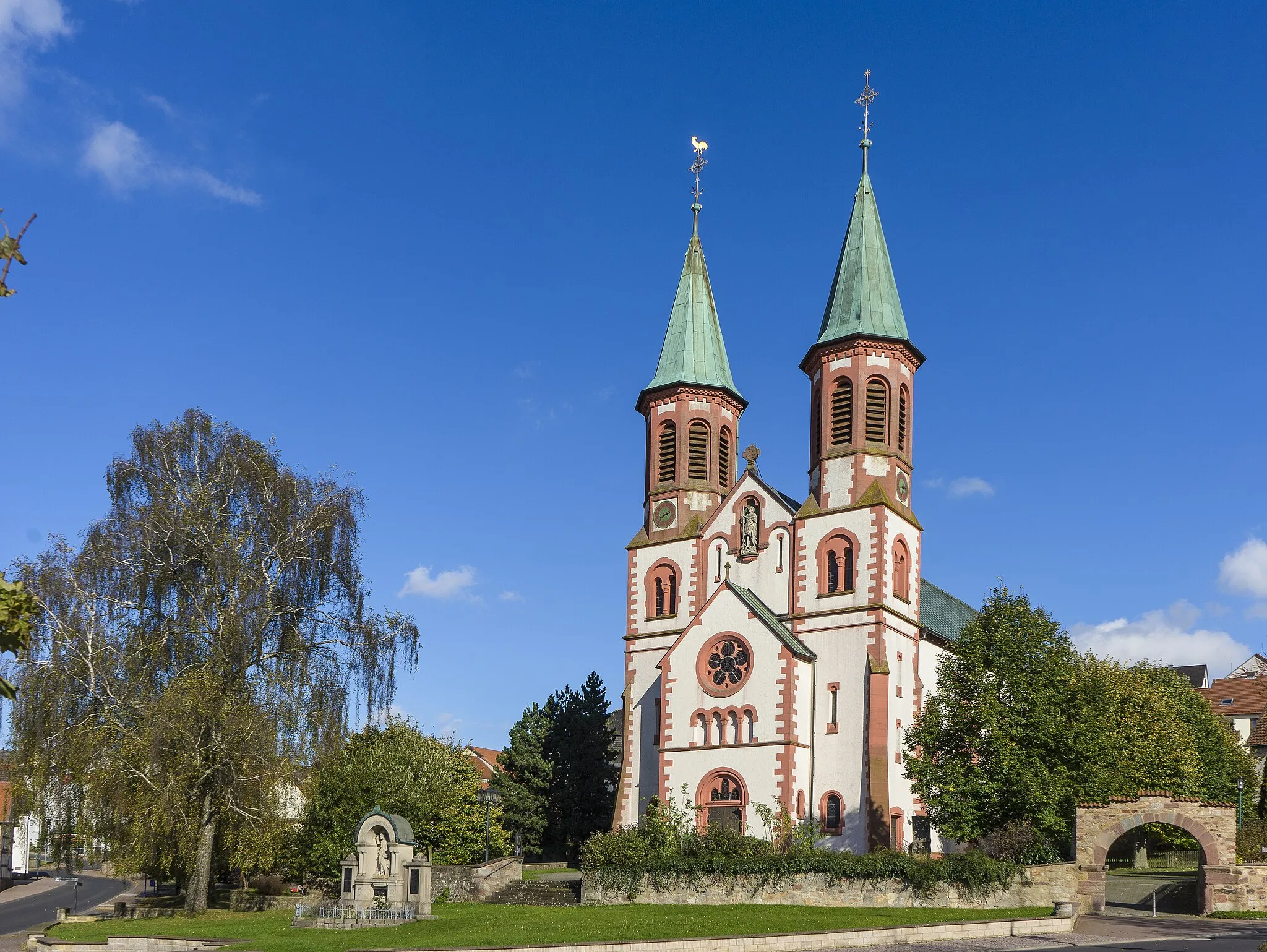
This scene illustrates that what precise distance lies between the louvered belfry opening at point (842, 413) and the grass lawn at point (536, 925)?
18.9 meters

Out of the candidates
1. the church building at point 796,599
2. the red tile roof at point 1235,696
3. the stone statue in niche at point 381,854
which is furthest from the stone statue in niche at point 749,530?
the red tile roof at point 1235,696

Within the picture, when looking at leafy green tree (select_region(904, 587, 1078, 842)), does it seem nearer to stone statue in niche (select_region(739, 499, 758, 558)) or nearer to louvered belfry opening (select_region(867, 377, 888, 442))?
louvered belfry opening (select_region(867, 377, 888, 442))

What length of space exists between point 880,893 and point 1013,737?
7.37 m

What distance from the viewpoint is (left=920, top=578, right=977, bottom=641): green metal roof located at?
51312 mm

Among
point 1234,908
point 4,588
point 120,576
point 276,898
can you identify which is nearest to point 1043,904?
point 1234,908

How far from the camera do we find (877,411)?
47.5 m

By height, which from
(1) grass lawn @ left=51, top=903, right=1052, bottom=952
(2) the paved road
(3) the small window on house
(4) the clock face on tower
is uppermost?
(4) the clock face on tower

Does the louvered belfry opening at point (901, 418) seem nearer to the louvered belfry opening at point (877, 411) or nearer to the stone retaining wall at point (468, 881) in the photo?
the louvered belfry opening at point (877, 411)

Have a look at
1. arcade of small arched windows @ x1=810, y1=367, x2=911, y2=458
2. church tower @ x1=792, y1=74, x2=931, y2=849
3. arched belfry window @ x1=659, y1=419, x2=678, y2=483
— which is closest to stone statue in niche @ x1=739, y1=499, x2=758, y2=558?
church tower @ x1=792, y1=74, x2=931, y2=849

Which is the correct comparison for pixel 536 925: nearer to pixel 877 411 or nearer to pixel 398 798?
pixel 398 798

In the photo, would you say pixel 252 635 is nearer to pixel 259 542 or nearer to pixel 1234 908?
pixel 259 542

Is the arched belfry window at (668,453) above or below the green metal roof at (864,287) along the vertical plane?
below

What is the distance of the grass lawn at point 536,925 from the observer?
26.9 meters

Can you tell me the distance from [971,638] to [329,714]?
20.8 meters
